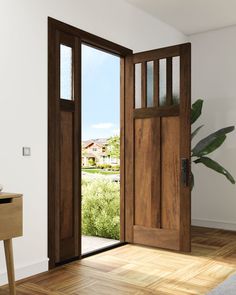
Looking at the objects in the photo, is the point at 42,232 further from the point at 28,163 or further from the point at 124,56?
the point at 124,56

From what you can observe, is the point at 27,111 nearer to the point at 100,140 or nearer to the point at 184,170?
the point at 184,170

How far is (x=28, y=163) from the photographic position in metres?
3.33

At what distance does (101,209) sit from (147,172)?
116 cm

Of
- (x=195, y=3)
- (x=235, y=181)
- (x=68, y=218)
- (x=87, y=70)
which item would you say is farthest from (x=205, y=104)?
(x=68, y=218)

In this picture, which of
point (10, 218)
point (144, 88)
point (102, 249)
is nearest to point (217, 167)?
point (144, 88)

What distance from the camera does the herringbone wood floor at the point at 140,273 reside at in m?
2.95

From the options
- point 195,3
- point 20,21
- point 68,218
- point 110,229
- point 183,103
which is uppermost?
point 195,3

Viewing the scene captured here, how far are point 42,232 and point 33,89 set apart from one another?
1.27m

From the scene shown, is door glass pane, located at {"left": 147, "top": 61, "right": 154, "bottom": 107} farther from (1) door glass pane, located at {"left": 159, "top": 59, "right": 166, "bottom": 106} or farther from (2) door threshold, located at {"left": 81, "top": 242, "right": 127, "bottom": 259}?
(2) door threshold, located at {"left": 81, "top": 242, "right": 127, "bottom": 259}

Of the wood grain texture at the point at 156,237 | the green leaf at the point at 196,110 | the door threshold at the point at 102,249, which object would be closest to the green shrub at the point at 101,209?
the door threshold at the point at 102,249

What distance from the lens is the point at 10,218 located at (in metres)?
2.67

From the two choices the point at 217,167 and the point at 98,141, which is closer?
the point at 217,167

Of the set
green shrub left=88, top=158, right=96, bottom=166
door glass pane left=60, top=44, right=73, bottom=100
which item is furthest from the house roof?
door glass pane left=60, top=44, right=73, bottom=100

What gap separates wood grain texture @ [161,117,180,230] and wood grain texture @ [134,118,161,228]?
0.20ft
